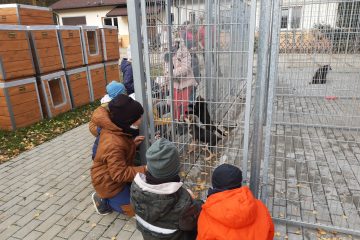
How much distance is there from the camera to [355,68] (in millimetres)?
4070

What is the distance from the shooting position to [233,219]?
1.94 m

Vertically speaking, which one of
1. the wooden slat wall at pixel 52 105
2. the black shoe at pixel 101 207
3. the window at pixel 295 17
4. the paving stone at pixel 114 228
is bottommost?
the paving stone at pixel 114 228

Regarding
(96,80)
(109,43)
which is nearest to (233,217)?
(96,80)

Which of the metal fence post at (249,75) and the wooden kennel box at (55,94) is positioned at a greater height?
the metal fence post at (249,75)

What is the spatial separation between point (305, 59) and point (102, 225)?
3546mm

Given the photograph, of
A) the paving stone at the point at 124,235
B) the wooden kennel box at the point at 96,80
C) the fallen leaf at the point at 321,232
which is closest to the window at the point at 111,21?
the wooden kennel box at the point at 96,80

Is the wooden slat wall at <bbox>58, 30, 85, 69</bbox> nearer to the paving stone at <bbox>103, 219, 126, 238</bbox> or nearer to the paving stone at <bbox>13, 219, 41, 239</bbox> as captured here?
the paving stone at <bbox>13, 219, 41, 239</bbox>

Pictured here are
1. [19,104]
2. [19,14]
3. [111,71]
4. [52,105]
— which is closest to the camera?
[19,104]

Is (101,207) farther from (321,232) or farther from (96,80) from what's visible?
(96,80)

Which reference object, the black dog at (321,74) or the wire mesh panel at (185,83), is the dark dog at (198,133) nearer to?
the wire mesh panel at (185,83)

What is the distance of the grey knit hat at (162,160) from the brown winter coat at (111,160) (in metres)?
0.75

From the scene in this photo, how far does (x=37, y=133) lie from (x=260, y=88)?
192 inches

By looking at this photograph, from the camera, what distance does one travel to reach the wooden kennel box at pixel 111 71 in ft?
29.4

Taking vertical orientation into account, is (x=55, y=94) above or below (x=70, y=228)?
above
